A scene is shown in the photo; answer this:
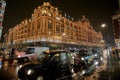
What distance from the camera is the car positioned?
6536mm

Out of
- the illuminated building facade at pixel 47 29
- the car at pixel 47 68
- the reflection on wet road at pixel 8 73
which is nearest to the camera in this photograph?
the car at pixel 47 68

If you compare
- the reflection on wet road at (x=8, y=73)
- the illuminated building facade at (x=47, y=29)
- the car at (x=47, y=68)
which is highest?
the illuminated building facade at (x=47, y=29)

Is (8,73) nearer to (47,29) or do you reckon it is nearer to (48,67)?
(48,67)

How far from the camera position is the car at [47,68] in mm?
6536

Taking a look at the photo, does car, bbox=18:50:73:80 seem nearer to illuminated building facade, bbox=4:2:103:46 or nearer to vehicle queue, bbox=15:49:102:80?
vehicle queue, bbox=15:49:102:80

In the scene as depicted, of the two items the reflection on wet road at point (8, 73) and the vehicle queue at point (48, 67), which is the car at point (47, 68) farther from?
the reflection on wet road at point (8, 73)

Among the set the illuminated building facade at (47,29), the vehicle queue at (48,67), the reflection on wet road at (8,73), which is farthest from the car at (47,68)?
the illuminated building facade at (47,29)

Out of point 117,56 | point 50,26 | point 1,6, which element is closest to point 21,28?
point 50,26

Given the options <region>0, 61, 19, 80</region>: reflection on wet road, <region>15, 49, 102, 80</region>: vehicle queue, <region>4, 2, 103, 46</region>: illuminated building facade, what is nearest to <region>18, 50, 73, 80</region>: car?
<region>15, 49, 102, 80</region>: vehicle queue

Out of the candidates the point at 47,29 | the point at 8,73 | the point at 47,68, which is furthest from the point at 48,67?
the point at 47,29

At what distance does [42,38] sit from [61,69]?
48900 millimetres

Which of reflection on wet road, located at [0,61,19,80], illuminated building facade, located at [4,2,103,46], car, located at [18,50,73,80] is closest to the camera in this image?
car, located at [18,50,73,80]

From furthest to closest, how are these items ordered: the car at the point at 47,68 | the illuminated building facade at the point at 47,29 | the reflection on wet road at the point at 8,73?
the illuminated building facade at the point at 47,29 < the reflection on wet road at the point at 8,73 < the car at the point at 47,68

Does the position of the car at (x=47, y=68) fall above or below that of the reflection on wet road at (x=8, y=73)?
above
